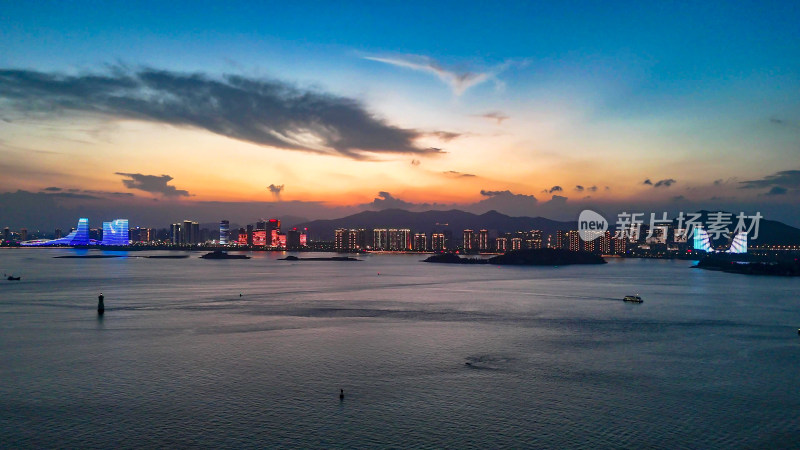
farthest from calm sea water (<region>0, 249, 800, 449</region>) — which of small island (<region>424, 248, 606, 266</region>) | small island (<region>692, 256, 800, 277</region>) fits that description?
small island (<region>424, 248, 606, 266</region>)

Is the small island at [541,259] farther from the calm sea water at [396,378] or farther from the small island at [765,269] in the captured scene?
the calm sea water at [396,378]

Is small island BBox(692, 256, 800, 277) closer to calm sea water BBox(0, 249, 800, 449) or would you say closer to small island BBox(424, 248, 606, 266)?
small island BBox(424, 248, 606, 266)

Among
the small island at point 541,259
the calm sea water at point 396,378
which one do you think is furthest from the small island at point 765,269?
the calm sea water at point 396,378

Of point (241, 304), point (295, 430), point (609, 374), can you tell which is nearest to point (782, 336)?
point (609, 374)

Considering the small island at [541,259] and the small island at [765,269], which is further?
the small island at [541,259]

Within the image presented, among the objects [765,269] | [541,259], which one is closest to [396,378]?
[765,269]

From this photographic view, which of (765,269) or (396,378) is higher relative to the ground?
(396,378)

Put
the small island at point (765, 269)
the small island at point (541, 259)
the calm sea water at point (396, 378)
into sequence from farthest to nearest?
the small island at point (541, 259) < the small island at point (765, 269) < the calm sea water at point (396, 378)

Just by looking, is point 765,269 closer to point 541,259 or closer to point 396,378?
point 541,259

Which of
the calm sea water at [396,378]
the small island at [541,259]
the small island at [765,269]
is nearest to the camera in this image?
the calm sea water at [396,378]
